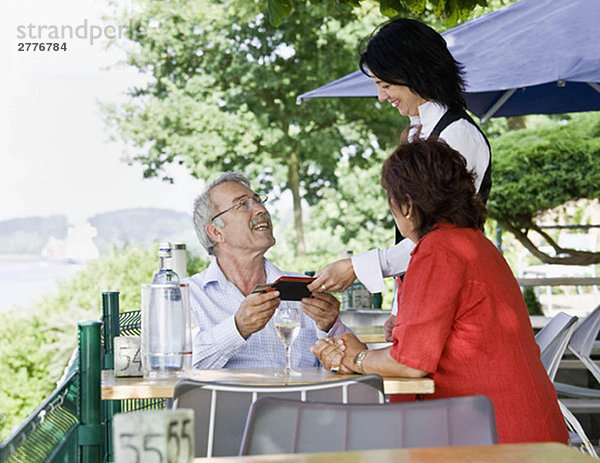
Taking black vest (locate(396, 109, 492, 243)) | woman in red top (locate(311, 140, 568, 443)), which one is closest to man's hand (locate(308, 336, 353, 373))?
woman in red top (locate(311, 140, 568, 443))

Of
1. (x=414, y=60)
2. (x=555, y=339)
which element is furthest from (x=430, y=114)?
(x=555, y=339)

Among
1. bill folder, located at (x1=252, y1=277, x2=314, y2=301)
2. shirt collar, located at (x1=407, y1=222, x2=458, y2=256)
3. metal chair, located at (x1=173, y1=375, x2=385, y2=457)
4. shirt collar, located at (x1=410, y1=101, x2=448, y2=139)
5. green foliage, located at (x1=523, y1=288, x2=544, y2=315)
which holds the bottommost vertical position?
green foliage, located at (x1=523, y1=288, x2=544, y2=315)

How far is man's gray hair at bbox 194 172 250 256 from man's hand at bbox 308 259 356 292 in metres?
0.67

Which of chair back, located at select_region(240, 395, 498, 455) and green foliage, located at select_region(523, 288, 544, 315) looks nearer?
chair back, located at select_region(240, 395, 498, 455)

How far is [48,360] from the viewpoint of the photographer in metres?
8.34

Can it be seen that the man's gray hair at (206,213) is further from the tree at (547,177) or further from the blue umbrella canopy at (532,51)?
the tree at (547,177)

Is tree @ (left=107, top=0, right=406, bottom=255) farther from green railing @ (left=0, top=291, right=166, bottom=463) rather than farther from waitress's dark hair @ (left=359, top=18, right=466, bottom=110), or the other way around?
green railing @ (left=0, top=291, right=166, bottom=463)

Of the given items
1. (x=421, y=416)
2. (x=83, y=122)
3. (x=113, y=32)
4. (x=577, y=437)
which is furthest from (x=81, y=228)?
(x=421, y=416)

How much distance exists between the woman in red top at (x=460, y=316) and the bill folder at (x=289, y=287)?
425 mm

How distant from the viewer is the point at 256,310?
259 centimetres

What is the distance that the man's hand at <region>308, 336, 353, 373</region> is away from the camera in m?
2.43

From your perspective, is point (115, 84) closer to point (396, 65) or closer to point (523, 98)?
point (523, 98)

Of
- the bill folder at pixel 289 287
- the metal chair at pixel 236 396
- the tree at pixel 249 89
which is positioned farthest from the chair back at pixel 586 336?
the tree at pixel 249 89

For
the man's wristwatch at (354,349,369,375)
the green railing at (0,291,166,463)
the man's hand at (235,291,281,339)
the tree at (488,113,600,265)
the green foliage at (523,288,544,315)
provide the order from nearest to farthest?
the green railing at (0,291,166,463), the man's wristwatch at (354,349,369,375), the man's hand at (235,291,281,339), the tree at (488,113,600,265), the green foliage at (523,288,544,315)
